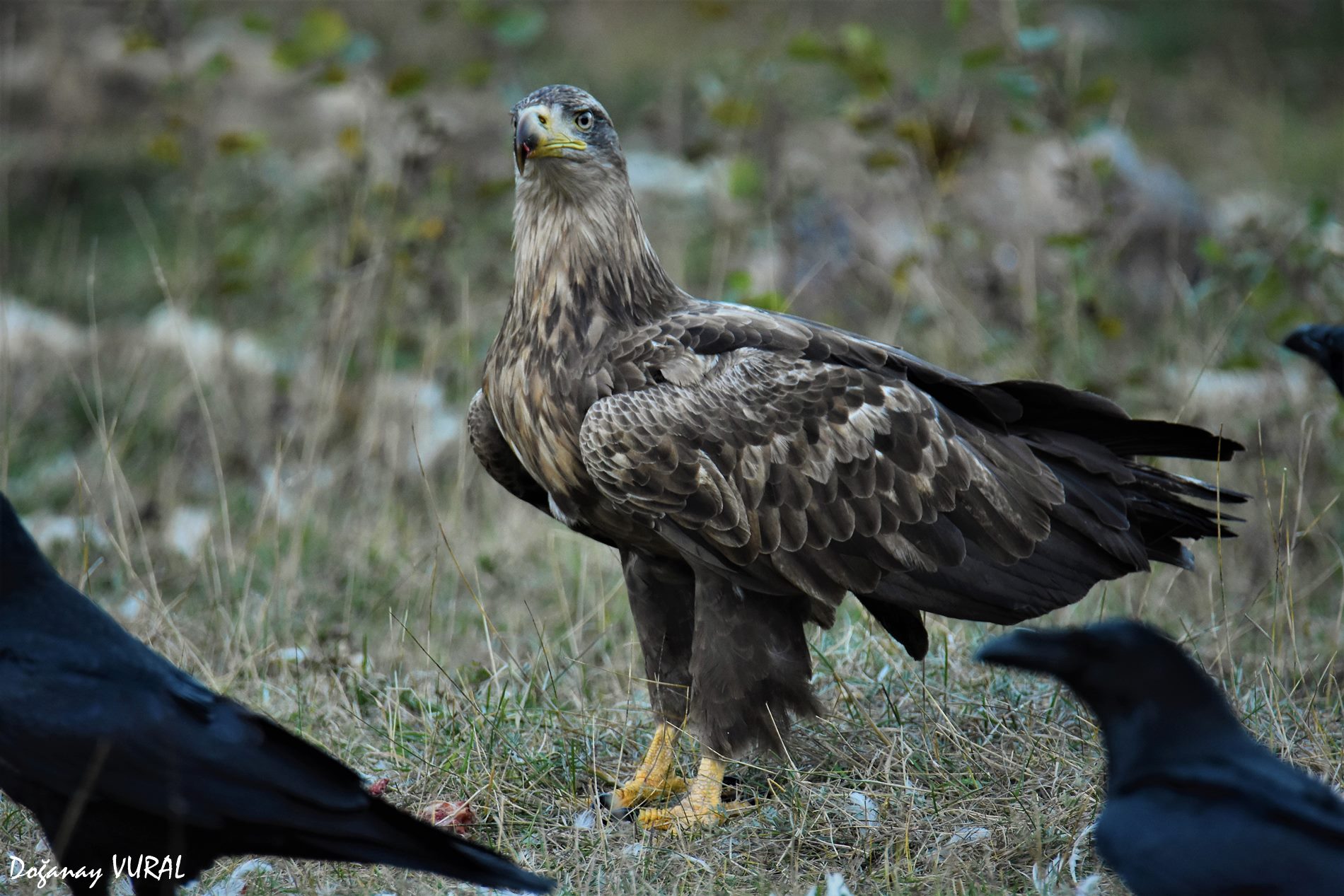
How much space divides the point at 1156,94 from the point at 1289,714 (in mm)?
11031

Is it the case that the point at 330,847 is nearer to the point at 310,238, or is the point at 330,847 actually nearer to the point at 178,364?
the point at 178,364

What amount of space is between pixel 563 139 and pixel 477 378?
330 cm

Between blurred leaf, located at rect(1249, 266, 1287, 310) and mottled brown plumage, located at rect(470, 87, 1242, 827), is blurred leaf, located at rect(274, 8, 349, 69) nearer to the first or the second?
mottled brown plumage, located at rect(470, 87, 1242, 827)

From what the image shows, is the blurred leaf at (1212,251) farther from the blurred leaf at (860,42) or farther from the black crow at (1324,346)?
the blurred leaf at (860,42)

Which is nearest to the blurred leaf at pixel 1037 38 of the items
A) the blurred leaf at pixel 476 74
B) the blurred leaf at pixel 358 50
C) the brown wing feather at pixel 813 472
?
the brown wing feather at pixel 813 472

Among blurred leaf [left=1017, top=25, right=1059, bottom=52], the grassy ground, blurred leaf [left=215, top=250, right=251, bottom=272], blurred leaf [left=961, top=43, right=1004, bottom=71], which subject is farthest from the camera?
blurred leaf [left=215, top=250, right=251, bottom=272]

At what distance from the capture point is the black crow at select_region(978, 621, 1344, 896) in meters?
2.32

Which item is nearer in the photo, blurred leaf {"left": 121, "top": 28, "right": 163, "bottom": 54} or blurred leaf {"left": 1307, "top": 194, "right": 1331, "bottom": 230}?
blurred leaf {"left": 1307, "top": 194, "right": 1331, "bottom": 230}

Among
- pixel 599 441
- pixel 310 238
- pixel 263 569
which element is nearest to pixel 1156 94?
pixel 310 238

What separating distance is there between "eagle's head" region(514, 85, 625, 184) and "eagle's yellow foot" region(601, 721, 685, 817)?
150 centimetres

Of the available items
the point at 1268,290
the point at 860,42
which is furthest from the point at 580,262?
the point at 1268,290

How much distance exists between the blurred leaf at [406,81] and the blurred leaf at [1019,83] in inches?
89.6

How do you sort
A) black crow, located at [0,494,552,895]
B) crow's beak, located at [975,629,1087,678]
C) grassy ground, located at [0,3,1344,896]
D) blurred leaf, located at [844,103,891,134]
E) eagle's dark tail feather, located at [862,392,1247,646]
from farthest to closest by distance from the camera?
blurred leaf, located at [844,103,891,134] → grassy ground, located at [0,3,1344,896] → eagle's dark tail feather, located at [862,392,1247,646] → black crow, located at [0,494,552,895] → crow's beak, located at [975,629,1087,678]

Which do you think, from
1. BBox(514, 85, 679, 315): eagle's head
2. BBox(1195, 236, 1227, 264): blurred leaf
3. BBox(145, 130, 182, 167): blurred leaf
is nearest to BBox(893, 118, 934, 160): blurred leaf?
BBox(1195, 236, 1227, 264): blurred leaf
